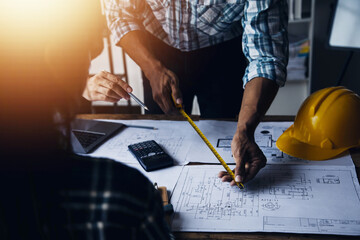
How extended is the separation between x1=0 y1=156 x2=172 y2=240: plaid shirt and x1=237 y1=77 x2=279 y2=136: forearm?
58 cm

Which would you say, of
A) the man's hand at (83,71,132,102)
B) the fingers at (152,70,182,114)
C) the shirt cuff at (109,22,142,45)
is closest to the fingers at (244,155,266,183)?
the fingers at (152,70,182,114)

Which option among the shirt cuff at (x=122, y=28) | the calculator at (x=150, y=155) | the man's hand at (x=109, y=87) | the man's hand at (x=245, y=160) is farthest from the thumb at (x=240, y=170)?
the shirt cuff at (x=122, y=28)

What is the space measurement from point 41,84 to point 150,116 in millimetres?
984

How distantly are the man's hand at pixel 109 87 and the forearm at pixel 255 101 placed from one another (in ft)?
1.30

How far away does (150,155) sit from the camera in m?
1.03

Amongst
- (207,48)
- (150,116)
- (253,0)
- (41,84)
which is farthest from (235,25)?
(41,84)

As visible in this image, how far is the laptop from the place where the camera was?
113cm

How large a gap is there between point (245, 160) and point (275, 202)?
143 mm

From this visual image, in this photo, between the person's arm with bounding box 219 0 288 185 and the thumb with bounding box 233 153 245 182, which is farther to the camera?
the person's arm with bounding box 219 0 288 185

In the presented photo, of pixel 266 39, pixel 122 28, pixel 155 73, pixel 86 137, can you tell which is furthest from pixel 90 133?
pixel 266 39

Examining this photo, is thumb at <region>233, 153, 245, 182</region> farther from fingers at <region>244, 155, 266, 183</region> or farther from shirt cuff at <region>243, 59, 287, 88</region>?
shirt cuff at <region>243, 59, 287, 88</region>

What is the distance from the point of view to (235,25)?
1363 millimetres

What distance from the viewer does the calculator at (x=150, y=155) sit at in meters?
0.99

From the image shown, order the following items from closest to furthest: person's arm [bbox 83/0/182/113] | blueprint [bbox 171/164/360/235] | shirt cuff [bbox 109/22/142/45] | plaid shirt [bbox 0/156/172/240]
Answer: plaid shirt [bbox 0/156/172/240] → blueprint [bbox 171/164/360/235] → person's arm [bbox 83/0/182/113] → shirt cuff [bbox 109/22/142/45]
